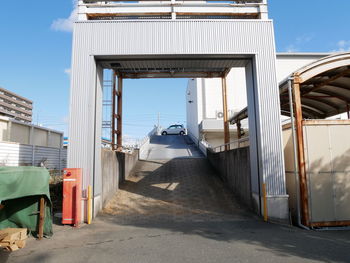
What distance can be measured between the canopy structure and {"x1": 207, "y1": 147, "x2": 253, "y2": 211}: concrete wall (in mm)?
3122

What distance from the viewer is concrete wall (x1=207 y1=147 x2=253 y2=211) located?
1070 centimetres

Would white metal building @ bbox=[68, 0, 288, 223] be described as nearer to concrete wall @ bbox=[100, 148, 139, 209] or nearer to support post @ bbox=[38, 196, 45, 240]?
concrete wall @ bbox=[100, 148, 139, 209]

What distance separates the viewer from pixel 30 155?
14281 millimetres

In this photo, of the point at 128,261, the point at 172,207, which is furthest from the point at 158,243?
the point at 172,207

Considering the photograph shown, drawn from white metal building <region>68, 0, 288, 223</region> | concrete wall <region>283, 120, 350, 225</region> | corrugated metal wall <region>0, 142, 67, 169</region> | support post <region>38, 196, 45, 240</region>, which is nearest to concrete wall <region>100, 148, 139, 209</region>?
white metal building <region>68, 0, 288, 223</region>

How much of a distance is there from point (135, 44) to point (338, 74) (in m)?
7.61

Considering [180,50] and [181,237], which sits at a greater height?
[180,50]

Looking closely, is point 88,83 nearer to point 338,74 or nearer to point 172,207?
point 172,207

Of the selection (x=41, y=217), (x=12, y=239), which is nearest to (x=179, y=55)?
(x=41, y=217)

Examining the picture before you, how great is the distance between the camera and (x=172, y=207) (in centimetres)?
1072

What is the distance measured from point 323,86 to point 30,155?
47.7ft

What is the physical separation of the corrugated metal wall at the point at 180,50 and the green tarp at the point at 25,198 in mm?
2512

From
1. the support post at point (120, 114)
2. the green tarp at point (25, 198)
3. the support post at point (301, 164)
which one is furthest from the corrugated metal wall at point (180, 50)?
the support post at point (120, 114)

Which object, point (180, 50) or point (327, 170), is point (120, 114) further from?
point (327, 170)
